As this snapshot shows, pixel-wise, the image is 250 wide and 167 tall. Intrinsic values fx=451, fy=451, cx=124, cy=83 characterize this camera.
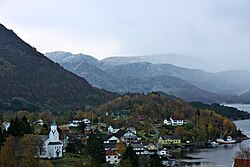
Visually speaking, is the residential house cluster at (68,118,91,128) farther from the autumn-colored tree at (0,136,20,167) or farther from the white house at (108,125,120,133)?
the autumn-colored tree at (0,136,20,167)

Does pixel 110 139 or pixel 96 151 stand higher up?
pixel 110 139

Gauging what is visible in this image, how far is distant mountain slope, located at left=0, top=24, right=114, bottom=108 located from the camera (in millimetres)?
81875

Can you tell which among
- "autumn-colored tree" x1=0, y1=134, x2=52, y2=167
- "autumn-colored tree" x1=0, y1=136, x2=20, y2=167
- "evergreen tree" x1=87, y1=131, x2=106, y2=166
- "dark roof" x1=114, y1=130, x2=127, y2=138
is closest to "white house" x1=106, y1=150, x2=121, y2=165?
"evergreen tree" x1=87, y1=131, x2=106, y2=166

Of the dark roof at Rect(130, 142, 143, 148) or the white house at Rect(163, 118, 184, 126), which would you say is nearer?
the dark roof at Rect(130, 142, 143, 148)

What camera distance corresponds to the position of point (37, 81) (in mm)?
91000

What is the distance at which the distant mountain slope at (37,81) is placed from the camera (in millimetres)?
81875

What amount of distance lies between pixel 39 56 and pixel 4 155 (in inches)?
3471

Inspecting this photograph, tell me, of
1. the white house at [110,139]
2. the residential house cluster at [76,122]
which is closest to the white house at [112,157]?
the white house at [110,139]

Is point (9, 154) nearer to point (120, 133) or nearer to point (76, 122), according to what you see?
point (120, 133)

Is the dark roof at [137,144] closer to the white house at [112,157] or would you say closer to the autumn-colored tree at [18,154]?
the white house at [112,157]

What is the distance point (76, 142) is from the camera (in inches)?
1458

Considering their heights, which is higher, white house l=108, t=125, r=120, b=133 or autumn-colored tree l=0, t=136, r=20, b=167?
white house l=108, t=125, r=120, b=133

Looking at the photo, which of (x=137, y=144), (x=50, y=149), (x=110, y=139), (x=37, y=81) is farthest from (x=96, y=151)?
(x=37, y=81)

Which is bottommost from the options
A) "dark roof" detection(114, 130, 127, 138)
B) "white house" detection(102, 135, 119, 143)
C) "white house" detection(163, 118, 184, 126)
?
"white house" detection(102, 135, 119, 143)
